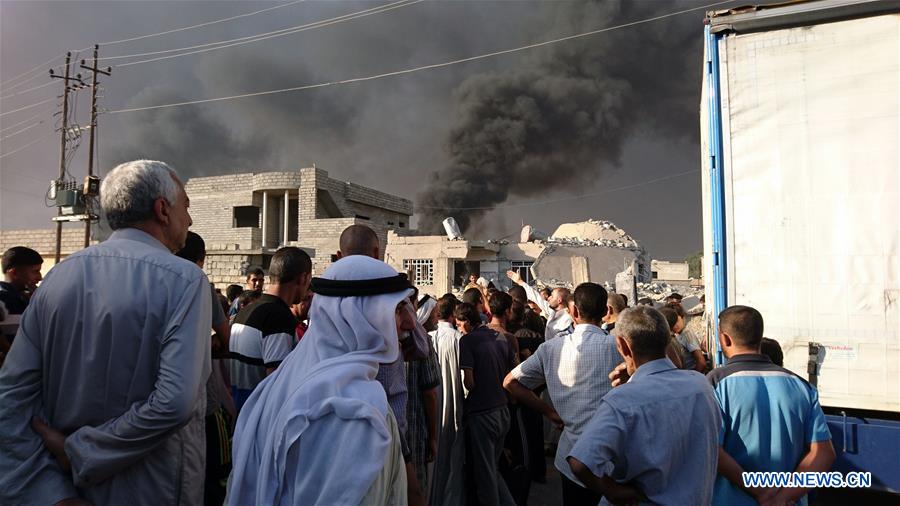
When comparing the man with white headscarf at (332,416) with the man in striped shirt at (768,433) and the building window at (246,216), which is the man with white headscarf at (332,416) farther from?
the building window at (246,216)

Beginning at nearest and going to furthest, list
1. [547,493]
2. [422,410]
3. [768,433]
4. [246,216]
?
[768,433]
[422,410]
[547,493]
[246,216]

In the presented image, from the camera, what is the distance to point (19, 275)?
12.1 ft

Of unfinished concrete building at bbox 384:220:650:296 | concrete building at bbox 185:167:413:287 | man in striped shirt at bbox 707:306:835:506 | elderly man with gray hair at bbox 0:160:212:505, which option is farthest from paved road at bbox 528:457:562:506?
concrete building at bbox 185:167:413:287

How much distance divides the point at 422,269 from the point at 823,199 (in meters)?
17.7

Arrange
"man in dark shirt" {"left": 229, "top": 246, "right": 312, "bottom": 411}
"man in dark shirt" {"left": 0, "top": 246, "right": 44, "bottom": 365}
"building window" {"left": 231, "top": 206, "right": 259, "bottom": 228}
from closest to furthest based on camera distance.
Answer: "man in dark shirt" {"left": 229, "top": 246, "right": 312, "bottom": 411}, "man in dark shirt" {"left": 0, "top": 246, "right": 44, "bottom": 365}, "building window" {"left": 231, "top": 206, "right": 259, "bottom": 228}

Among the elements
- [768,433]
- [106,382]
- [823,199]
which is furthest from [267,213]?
[768,433]

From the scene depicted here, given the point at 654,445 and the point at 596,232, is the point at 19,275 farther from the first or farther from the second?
the point at 596,232

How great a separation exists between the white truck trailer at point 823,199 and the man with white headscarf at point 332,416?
272 cm

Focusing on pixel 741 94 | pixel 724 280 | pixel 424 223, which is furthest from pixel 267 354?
pixel 424 223

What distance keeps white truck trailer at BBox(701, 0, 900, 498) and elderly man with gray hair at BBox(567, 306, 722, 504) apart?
1.68 meters

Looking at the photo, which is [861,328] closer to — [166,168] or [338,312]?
[338,312]

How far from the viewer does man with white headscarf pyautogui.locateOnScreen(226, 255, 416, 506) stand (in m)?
1.11

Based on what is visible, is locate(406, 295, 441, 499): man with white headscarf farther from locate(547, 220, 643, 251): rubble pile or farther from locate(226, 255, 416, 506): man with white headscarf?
locate(547, 220, 643, 251): rubble pile

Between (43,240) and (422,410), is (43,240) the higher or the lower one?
the higher one
